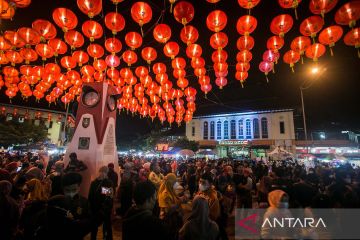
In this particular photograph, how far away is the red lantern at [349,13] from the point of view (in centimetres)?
525

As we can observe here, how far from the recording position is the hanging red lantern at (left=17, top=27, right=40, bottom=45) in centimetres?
716

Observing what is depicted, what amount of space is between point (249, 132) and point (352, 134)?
2145 cm

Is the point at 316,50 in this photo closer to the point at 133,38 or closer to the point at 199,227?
the point at 133,38

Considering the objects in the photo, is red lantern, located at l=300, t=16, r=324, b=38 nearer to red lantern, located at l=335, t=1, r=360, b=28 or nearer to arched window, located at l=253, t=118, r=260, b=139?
red lantern, located at l=335, t=1, r=360, b=28

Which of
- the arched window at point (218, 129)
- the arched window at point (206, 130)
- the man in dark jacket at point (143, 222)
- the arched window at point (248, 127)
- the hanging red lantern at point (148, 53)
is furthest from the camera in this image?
the arched window at point (206, 130)

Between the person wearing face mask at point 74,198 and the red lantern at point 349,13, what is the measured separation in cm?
712

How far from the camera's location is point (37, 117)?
39.9 m

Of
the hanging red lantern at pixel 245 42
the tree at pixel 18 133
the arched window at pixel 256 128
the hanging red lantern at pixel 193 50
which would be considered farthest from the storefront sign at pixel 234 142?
the tree at pixel 18 133

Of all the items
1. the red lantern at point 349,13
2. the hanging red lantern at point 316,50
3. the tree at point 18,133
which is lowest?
the tree at point 18,133

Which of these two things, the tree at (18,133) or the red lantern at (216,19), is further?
the tree at (18,133)

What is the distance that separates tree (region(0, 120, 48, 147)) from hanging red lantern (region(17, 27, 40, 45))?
104ft

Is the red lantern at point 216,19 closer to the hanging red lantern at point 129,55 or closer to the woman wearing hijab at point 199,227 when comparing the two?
the hanging red lantern at point 129,55

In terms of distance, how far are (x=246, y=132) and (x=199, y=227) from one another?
34377 mm

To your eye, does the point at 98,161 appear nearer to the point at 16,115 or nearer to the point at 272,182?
the point at 272,182
